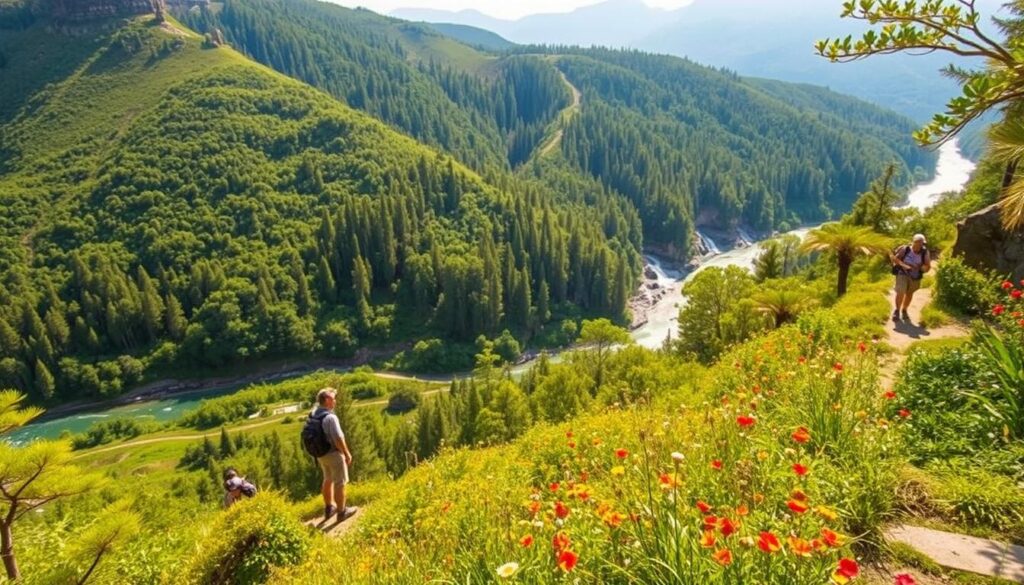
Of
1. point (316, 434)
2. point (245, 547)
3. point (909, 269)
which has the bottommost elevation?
point (245, 547)

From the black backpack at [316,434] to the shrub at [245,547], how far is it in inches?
74.2

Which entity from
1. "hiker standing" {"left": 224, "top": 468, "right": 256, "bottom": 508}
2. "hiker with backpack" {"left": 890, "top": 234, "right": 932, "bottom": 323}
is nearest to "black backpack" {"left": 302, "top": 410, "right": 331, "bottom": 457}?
"hiker standing" {"left": 224, "top": 468, "right": 256, "bottom": 508}

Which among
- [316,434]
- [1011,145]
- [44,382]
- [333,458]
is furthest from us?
[44,382]

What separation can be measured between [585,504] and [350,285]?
365 feet

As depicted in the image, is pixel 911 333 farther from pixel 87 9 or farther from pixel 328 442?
pixel 87 9

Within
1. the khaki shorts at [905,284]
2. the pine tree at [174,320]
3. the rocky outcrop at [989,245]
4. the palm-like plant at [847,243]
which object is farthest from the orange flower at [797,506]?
the pine tree at [174,320]

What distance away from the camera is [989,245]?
15.6m

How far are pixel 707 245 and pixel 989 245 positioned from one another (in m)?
155

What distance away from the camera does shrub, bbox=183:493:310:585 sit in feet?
28.0

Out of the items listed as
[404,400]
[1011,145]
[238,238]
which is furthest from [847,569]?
[238,238]

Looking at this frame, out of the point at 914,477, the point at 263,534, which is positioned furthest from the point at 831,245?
the point at 263,534

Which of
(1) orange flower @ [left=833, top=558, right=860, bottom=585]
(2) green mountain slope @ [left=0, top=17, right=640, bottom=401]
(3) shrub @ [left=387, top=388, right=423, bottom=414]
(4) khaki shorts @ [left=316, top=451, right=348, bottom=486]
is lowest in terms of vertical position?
(3) shrub @ [left=387, top=388, right=423, bottom=414]

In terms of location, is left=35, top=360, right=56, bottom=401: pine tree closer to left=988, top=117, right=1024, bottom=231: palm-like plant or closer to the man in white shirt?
the man in white shirt

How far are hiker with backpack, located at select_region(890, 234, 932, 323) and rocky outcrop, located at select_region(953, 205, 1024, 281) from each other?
6.36 feet
